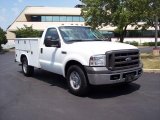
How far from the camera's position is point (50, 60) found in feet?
29.9

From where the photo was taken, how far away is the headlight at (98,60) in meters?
7.27

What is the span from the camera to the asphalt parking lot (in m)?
6.12

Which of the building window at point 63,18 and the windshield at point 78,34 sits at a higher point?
the building window at point 63,18

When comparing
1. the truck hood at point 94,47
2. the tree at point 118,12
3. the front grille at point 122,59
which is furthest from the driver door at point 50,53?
the tree at point 118,12

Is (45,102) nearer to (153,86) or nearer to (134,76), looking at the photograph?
(134,76)

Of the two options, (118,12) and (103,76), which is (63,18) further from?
(103,76)

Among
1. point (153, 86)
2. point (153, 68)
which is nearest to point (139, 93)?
point (153, 86)

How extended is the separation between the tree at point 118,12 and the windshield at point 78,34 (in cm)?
843

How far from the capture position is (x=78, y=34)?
29.6ft

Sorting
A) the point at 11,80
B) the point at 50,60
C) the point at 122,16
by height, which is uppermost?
the point at 122,16

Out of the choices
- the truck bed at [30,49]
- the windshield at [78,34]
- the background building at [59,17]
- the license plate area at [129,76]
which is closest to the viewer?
the license plate area at [129,76]

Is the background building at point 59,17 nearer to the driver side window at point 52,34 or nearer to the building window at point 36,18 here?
the building window at point 36,18

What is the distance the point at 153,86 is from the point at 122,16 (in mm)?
9067

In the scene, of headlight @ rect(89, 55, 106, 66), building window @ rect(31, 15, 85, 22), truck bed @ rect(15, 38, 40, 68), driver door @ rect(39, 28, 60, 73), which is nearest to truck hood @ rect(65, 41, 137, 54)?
headlight @ rect(89, 55, 106, 66)
